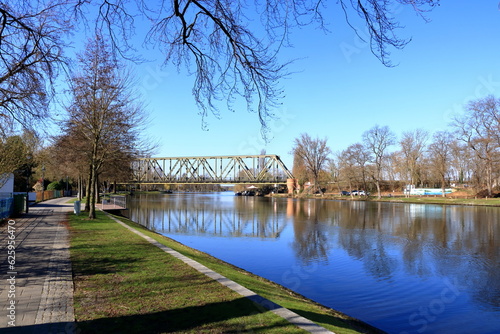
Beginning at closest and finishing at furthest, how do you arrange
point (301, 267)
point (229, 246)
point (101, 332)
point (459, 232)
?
point (101, 332) < point (301, 267) < point (229, 246) < point (459, 232)

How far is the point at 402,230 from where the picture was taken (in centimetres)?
1938

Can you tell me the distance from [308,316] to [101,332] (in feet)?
10.2

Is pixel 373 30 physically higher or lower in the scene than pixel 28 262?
higher

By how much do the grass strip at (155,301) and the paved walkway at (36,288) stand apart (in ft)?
0.63

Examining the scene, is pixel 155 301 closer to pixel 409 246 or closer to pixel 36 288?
pixel 36 288

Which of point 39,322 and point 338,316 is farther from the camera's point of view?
point 338,316

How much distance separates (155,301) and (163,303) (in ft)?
A: 0.52

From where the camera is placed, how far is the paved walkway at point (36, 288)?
424cm

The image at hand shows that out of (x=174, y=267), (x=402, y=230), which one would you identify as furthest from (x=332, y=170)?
(x=174, y=267)

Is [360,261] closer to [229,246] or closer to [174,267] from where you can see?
[229,246]

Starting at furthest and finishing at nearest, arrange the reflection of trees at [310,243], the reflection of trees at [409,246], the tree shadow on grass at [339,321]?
the reflection of trees at [310,243], the reflection of trees at [409,246], the tree shadow on grass at [339,321]

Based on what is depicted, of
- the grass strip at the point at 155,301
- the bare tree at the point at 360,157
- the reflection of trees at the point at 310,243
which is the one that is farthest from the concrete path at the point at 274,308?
the bare tree at the point at 360,157
